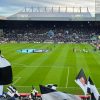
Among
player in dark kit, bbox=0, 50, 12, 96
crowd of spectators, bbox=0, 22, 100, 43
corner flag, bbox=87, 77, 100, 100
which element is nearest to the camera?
player in dark kit, bbox=0, 50, 12, 96

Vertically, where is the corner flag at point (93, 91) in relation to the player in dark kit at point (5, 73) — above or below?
below

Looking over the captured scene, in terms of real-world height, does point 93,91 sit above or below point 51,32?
below

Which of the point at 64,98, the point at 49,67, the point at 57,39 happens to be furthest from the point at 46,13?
the point at 64,98

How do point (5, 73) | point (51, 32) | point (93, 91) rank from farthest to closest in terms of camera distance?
point (51, 32), point (93, 91), point (5, 73)

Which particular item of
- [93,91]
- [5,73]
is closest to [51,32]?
[93,91]

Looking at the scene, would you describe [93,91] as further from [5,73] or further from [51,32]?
[51,32]

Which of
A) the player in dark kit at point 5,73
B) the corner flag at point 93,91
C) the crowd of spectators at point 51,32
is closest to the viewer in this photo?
the player in dark kit at point 5,73

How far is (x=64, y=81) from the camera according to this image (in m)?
29.6

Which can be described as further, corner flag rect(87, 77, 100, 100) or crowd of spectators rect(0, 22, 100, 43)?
crowd of spectators rect(0, 22, 100, 43)

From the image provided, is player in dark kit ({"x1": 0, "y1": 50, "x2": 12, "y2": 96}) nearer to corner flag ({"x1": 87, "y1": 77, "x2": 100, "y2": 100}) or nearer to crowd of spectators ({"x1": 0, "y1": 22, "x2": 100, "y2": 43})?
corner flag ({"x1": 87, "y1": 77, "x2": 100, "y2": 100})

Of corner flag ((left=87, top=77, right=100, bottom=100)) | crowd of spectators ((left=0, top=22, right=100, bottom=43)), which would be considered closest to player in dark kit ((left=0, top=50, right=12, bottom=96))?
corner flag ((left=87, top=77, right=100, bottom=100))

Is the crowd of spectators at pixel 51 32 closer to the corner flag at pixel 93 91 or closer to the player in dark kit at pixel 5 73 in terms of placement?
the corner flag at pixel 93 91

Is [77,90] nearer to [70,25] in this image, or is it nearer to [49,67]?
[49,67]

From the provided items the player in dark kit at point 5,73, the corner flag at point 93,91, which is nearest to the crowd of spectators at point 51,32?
the corner flag at point 93,91
